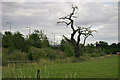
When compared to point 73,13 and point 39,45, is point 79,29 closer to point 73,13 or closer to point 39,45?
point 73,13

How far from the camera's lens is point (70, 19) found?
30.6 metres

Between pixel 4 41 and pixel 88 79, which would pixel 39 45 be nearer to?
pixel 4 41

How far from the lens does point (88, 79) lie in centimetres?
816

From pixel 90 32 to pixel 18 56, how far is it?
14.9 meters

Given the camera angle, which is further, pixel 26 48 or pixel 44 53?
pixel 26 48

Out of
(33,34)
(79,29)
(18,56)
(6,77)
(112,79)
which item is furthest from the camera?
(33,34)

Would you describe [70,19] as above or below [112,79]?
above

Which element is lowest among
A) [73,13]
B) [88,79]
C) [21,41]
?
[88,79]

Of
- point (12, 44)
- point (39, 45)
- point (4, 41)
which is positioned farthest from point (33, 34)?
point (12, 44)

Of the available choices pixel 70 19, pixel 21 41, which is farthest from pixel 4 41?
pixel 70 19

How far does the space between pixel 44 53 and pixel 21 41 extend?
15.5 feet

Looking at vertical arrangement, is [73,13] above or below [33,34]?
above

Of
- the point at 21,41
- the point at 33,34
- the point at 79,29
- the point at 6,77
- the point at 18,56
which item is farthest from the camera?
the point at 33,34

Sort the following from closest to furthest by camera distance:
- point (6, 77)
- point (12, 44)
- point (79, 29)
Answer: point (6, 77)
point (12, 44)
point (79, 29)
